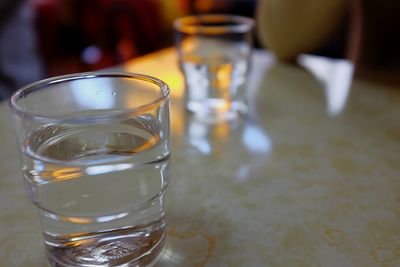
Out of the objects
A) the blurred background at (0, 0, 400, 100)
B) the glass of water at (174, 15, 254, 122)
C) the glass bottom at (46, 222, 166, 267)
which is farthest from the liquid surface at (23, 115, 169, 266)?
the blurred background at (0, 0, 400, 100)

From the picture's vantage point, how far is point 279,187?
1.64 ft

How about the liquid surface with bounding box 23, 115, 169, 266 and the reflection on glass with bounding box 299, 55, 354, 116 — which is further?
the reflection on glass with bounding box 299, 55, 354, 116

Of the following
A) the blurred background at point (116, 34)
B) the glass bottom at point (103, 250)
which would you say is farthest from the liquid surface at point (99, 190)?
the blurred background at point (116, 34)

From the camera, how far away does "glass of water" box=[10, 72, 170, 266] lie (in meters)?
0.35

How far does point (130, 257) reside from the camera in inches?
14.5

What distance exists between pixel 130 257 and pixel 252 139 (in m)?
0.29

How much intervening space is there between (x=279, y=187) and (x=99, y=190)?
22cm

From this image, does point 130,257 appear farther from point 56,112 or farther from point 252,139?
point 252,139

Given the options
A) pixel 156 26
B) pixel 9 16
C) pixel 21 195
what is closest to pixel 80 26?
pixel 156 26

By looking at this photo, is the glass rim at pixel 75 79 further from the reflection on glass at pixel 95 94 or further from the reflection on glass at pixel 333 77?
the reflection on glass at pixel 333 77

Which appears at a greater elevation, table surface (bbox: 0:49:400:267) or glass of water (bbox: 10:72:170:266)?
glass of water (bbox: 10:72:170:266)

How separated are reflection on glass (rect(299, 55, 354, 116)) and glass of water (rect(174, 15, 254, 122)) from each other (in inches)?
5.7

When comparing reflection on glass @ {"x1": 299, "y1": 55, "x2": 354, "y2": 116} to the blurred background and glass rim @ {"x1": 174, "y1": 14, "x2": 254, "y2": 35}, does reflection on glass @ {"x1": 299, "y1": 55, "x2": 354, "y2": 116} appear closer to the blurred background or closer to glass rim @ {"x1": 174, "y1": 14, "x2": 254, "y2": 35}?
the blurred background

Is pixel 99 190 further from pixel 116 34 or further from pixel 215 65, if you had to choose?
pixel 116 34
